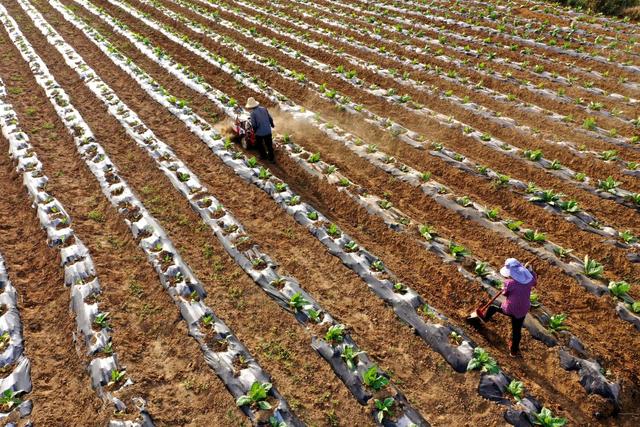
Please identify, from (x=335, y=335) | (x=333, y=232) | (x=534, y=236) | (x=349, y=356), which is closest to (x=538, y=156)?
(x=534, y=236)

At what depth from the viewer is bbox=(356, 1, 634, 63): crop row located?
17.3m

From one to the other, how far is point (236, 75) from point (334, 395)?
45.9ft

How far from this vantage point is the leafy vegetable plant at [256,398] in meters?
5.91

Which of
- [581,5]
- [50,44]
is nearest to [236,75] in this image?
[50,44]

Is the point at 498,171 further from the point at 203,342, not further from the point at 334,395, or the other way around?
the point at 203,342

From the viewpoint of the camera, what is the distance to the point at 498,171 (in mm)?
11211

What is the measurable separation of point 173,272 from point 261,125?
4.90 metres

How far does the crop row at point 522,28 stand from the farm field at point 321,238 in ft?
1.32

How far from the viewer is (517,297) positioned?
623cm

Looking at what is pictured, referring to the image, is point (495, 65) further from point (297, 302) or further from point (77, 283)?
point (77, 283)

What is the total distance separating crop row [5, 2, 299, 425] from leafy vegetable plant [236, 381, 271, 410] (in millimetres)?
89

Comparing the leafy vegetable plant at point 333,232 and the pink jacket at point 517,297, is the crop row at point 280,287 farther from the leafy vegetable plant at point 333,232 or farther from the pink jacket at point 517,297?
the pink jacket at point 517,297

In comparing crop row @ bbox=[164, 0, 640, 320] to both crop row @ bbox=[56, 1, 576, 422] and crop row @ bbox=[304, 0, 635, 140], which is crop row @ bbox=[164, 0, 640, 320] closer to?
crop row @ bbox=[56, 1, 576, 422]

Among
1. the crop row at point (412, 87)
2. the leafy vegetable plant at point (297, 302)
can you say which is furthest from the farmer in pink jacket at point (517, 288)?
the crop row at point (412, 87)
